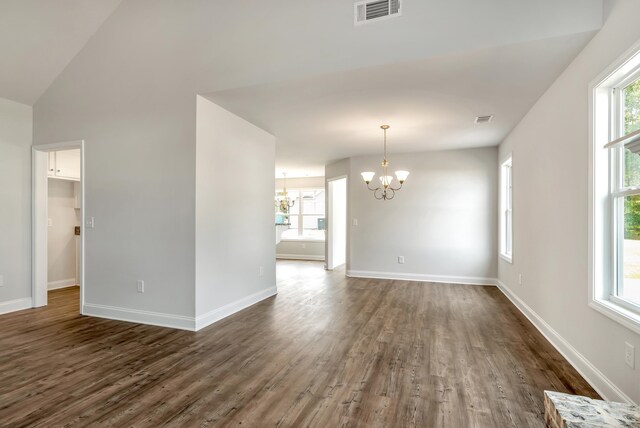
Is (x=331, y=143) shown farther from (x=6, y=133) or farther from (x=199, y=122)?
(x=6, y=133)

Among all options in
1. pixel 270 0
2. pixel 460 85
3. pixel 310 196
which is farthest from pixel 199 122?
pixel 310 196

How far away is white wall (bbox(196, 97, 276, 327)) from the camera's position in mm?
3701

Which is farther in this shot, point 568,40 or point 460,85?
point 460,85

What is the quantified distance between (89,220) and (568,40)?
16.5ft

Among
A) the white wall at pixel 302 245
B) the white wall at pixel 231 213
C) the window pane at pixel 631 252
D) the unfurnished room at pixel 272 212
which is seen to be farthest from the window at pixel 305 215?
the window pane at pixel 631 252

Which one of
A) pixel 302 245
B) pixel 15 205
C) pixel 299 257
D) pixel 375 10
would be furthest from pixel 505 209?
pixel 15 205

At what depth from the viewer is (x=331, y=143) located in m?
5.68

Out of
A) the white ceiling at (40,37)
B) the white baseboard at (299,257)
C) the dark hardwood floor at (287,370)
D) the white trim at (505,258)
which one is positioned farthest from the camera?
the white baseboard at (299,257)

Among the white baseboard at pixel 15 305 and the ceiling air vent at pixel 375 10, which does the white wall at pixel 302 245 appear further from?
the ceiling air vent at pixel 375 10

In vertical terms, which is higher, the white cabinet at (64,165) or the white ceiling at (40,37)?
the white ceiling at (40,37)

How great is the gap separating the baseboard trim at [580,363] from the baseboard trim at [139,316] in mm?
3406

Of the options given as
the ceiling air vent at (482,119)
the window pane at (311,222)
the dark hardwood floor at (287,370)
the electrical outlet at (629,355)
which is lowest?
the dark hardwood floor at (287,370)

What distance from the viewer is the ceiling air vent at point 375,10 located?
2.85 metres

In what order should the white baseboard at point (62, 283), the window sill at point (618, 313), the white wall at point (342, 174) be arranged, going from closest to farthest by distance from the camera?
1. the window sill at point (618, 313)
2. the white baseboard at point (62, 283)
3. the white wall at point (342, 174)
